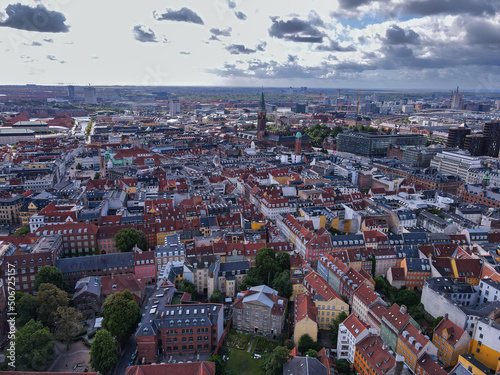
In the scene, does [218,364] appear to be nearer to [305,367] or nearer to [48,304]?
[305,367]

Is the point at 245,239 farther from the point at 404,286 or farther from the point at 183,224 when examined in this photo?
the point at 404,286

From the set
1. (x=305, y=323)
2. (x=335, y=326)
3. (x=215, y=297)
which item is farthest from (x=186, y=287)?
(x=335, y=326)

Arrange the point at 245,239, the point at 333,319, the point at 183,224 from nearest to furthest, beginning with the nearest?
the point at 333,319
the point at 245,239
the point at 183,224

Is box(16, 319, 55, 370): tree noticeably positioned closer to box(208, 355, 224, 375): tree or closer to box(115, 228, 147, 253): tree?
box(208, 355, 224, 375): tree

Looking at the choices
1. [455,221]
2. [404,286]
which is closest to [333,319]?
[404,286]

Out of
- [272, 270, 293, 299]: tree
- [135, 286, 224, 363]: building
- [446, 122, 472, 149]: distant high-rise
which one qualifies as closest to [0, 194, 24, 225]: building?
[135, 286, 224, 363]: building
